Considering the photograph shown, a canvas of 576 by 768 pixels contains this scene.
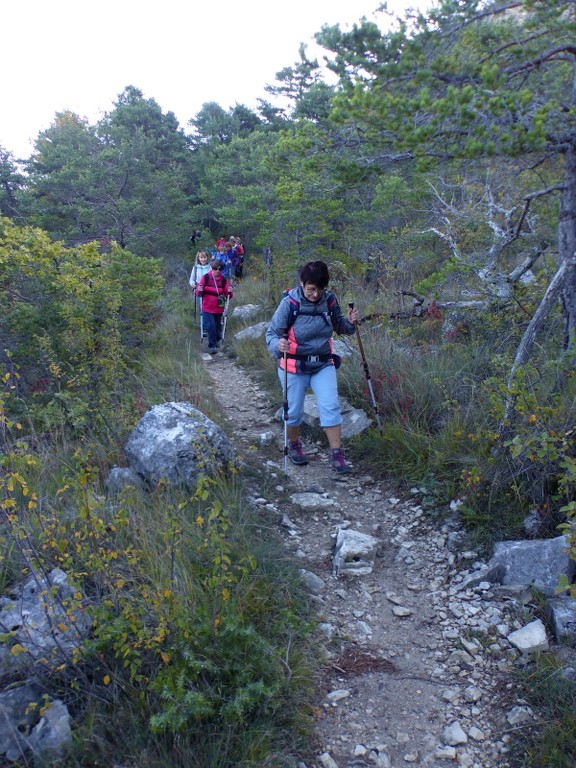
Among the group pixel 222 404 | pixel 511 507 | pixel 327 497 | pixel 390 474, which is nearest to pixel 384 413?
pixel 390 474

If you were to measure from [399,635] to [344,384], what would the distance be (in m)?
3.73

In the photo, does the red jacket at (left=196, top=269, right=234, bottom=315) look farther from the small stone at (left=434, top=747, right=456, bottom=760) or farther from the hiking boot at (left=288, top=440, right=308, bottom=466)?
the small stone at (left=434, top=747, right=456, bottom=760)

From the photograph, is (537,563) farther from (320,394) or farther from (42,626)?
(42,626)

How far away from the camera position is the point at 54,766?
234cm

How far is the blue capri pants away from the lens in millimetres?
5430

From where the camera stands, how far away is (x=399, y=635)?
3529 mm

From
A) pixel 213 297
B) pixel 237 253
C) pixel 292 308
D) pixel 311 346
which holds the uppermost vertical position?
pixel 237 253

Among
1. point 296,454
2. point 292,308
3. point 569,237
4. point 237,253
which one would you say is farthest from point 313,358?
point 237,253

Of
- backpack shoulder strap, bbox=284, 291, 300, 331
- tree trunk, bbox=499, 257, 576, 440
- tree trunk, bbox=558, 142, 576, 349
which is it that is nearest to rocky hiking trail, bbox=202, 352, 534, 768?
tree trunk, bbox=499, 257, 576, 440

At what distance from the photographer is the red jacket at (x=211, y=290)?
417 inches

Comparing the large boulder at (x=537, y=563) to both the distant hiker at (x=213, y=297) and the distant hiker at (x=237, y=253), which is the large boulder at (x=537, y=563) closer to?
the distant hiker at (x=213, y=297)

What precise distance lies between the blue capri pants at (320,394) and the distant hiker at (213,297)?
548cm

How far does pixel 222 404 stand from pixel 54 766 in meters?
5.63

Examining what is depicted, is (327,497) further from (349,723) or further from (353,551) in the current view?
(349,723)
